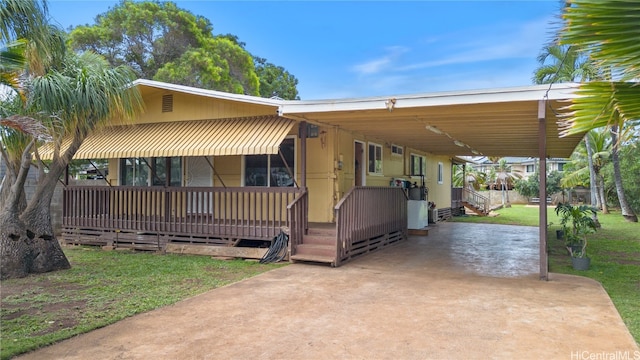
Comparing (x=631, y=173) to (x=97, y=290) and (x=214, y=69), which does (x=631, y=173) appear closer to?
(x=214, y=69)

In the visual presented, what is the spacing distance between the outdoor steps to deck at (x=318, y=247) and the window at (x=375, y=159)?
3.48 m

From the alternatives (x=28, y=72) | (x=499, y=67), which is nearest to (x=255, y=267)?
(x=28, y=72)

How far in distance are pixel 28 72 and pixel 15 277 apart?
3.38m

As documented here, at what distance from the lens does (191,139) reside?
30.0 ft

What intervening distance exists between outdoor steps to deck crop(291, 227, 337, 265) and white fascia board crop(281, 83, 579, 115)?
246cm

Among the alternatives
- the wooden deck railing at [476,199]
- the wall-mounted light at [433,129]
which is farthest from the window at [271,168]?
the wooden deck railing at [476,199]

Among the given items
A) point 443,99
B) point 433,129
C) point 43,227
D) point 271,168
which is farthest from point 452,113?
point 43,227

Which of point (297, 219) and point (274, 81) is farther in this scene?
point (274, 81)

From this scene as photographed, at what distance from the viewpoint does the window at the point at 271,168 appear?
9656mm

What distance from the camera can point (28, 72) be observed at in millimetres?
6555

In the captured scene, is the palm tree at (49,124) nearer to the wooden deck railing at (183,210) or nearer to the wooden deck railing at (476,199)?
the wooden deck railing at (183,210)

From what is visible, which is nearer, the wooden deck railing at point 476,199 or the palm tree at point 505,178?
the wooden deck railing at point 476,199

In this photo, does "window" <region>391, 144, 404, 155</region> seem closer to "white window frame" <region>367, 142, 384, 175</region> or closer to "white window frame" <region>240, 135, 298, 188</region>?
"white window frame" <region>367, 142, 384, 175</region>

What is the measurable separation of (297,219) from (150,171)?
16.8 feet
